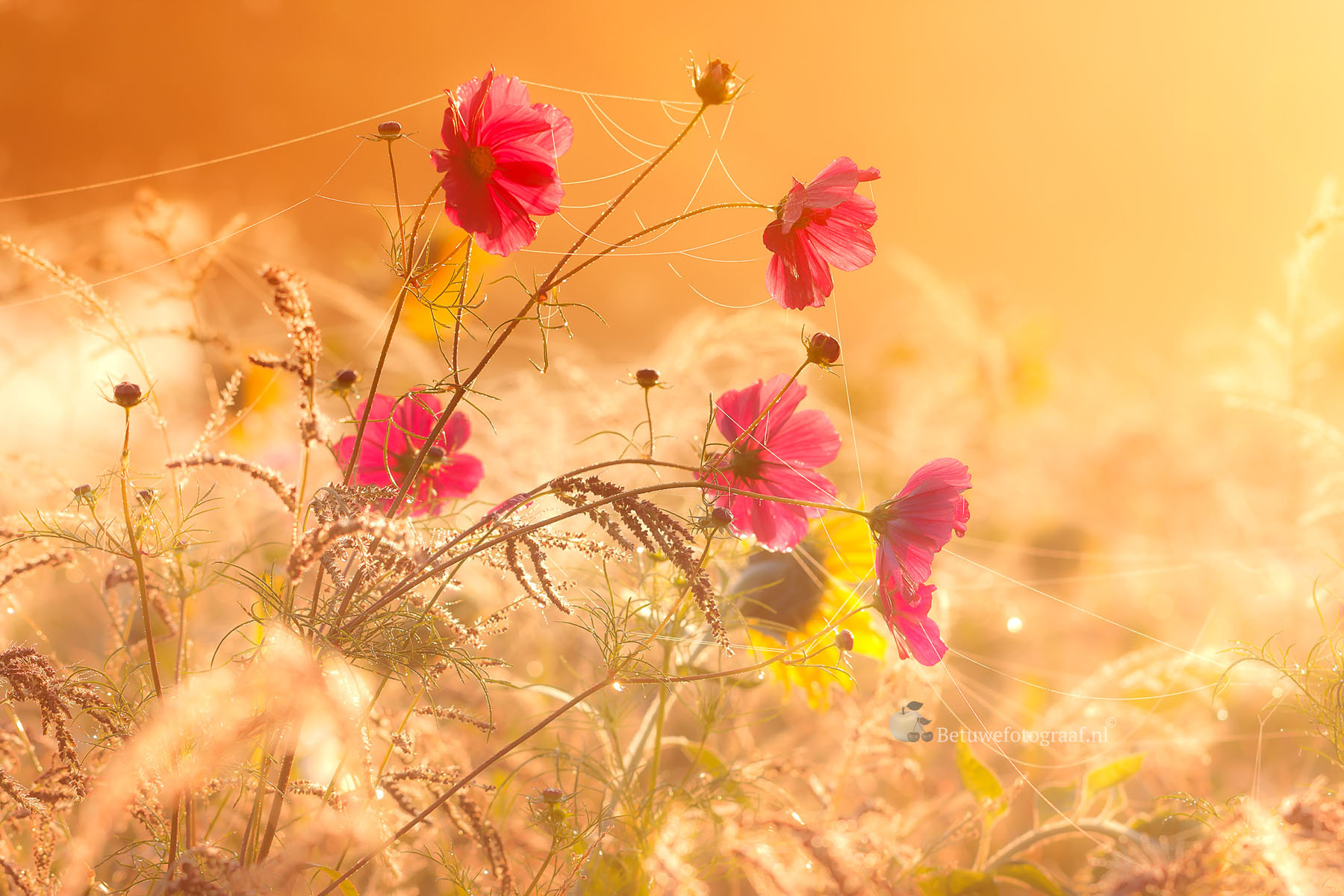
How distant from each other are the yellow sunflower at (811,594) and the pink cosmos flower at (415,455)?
0.16 metres

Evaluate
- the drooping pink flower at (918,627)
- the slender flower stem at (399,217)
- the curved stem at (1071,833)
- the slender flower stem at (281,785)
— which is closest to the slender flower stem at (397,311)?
the slender flower stem at (399,217)

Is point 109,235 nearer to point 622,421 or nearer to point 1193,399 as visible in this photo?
point 622,421

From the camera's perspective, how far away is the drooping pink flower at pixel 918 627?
1.14 ft

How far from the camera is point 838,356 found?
1.15ft

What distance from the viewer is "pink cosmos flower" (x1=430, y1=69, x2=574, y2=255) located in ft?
1.05

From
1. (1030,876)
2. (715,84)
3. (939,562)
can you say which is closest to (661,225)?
(715,84)

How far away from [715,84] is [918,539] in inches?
7.2

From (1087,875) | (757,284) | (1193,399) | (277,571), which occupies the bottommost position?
(1087,875)

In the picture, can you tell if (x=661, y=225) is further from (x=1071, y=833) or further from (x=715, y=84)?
(x=1071, y=833)

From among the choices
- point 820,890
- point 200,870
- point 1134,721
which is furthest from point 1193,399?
point 200,870

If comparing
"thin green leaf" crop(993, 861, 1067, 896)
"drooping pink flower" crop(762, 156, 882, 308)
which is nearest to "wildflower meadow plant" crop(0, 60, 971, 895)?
"drooping pink flower" crop(762, 156, 882, 308)

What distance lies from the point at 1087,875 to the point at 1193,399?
4.30 feet

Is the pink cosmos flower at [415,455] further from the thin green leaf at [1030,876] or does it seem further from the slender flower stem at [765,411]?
the thin green leaf at [1030,876]

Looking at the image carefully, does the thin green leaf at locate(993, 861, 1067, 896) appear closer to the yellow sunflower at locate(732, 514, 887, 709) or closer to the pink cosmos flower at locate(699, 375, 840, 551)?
the yellow sunflower at locate(732, 514, 887, 709)
